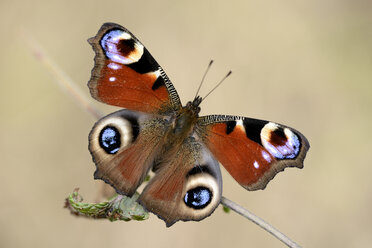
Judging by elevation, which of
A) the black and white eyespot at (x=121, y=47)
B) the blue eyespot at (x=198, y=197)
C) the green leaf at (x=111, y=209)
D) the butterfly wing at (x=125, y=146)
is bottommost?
the green leaf at (x=111, y=209)

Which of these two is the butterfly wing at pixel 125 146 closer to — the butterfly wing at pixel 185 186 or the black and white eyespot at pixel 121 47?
the butterfly wing at pixel 185 186

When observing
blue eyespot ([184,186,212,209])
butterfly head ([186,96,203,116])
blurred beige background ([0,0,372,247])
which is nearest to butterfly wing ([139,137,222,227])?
blue eyespot ([184,186,212,209])

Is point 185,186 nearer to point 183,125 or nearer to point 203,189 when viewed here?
point 203,189

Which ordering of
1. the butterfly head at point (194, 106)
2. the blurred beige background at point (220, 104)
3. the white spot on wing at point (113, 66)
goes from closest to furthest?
the white spot on wing at point (113, 66)
the butterfly head at point (194, 106)
the blurred beige background at point (220, 104)

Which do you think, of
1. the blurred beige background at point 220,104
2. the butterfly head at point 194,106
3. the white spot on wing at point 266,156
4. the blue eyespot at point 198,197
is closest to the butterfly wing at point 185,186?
the blue eyespot at point 198,197

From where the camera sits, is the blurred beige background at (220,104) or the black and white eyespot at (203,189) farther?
the blurred beige background at (220,104)
